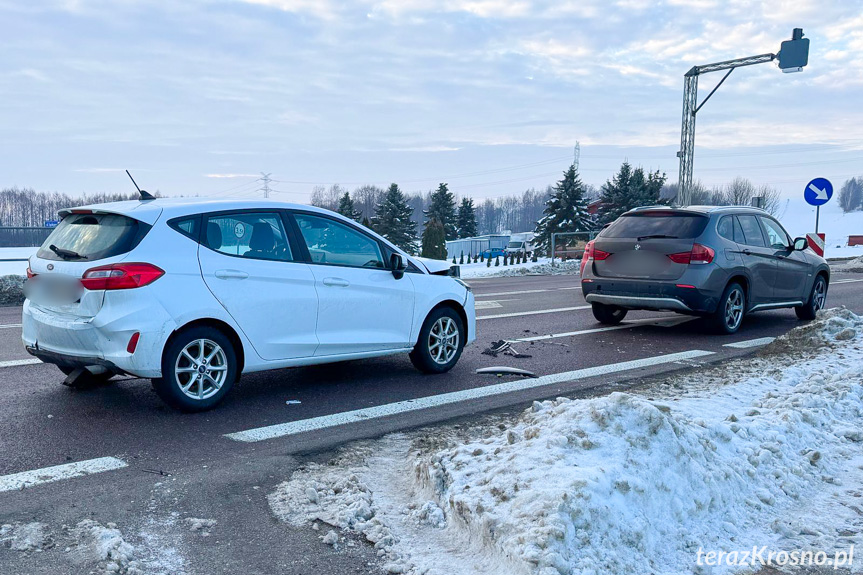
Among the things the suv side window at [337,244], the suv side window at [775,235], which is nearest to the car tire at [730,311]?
the suv side window at [775,235]

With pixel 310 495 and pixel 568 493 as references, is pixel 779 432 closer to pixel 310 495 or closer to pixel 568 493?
pixel 568 493

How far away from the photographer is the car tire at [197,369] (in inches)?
216

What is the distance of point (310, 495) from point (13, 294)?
12.4 metres

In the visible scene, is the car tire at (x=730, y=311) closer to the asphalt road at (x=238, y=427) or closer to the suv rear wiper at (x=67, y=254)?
the asphalt road at (x=238, y=427)

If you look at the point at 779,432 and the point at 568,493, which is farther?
the point at 779,432

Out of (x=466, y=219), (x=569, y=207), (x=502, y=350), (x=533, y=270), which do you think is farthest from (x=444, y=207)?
(x=502, y=350)

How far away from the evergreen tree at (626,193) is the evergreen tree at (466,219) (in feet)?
72.3

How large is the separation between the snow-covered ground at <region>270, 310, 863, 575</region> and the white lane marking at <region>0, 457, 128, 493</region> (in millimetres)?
1135

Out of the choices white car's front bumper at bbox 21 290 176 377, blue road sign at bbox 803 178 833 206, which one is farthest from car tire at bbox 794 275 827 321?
white car's front bumper at bbox 21 290 176 377

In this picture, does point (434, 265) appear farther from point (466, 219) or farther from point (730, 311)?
point (466, 219)

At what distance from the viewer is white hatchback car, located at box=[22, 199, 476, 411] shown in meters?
5.35

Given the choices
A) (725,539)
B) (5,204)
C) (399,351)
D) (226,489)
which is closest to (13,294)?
(399,351)

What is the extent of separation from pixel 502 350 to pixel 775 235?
5230 millimetres

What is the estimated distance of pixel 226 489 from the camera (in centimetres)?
418
